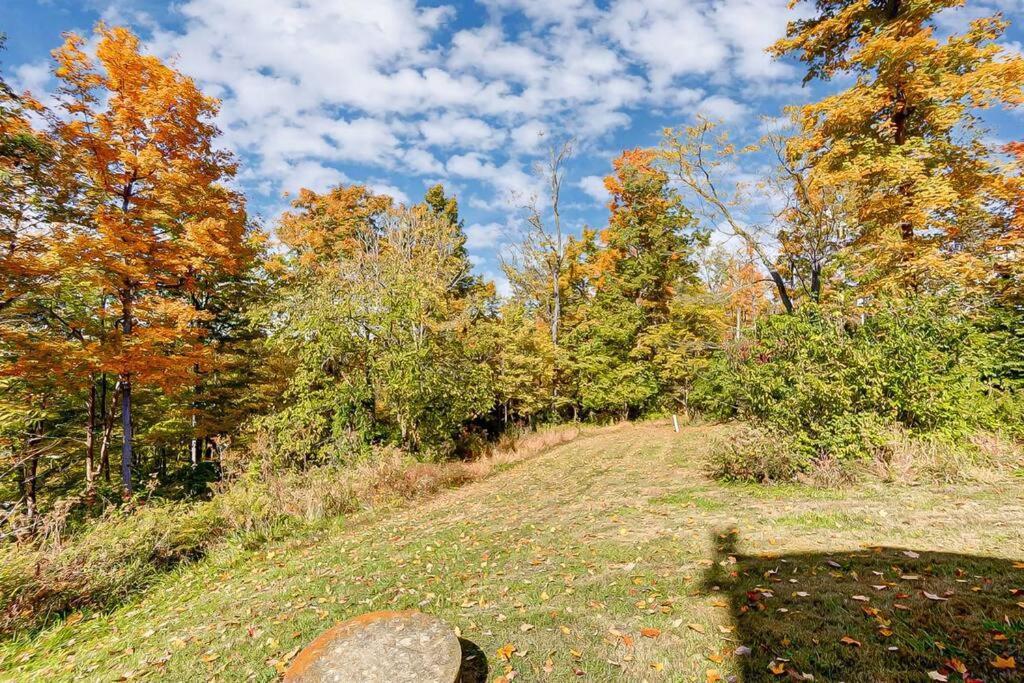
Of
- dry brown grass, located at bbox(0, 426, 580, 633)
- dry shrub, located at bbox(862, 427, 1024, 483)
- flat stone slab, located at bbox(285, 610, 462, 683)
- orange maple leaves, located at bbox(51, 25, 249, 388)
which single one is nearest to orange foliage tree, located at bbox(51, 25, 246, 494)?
orange maple leaves, located at bbox(51, 25, 249, 388)

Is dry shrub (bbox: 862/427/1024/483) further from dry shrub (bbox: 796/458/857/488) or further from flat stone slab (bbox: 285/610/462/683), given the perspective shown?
flat stone slab (bbox: 285/610/462/683)

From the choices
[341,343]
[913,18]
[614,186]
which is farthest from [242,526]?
[614,186]

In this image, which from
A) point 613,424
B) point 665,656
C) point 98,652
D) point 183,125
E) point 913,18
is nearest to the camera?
point 665,656

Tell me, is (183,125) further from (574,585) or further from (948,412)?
(948,412)

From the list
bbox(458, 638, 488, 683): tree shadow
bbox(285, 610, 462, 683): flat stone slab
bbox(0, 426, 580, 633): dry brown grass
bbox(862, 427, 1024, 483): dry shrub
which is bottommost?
bbox(0, 426, 580, 633): dry brown grass

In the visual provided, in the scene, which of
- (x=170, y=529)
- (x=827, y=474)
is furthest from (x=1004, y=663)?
(x=170, y=529)

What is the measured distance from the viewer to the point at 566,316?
1097 inches

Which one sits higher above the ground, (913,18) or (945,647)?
(913,18)

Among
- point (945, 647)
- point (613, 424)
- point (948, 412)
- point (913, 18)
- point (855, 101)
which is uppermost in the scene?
point (913, 18)

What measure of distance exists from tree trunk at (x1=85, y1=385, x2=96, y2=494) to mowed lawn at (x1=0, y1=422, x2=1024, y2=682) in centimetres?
877

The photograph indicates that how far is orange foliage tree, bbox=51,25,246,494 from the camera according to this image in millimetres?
11312

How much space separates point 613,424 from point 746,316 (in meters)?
16.9

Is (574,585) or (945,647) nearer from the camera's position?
(945,647)

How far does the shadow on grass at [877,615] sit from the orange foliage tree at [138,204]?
14.7 metres
